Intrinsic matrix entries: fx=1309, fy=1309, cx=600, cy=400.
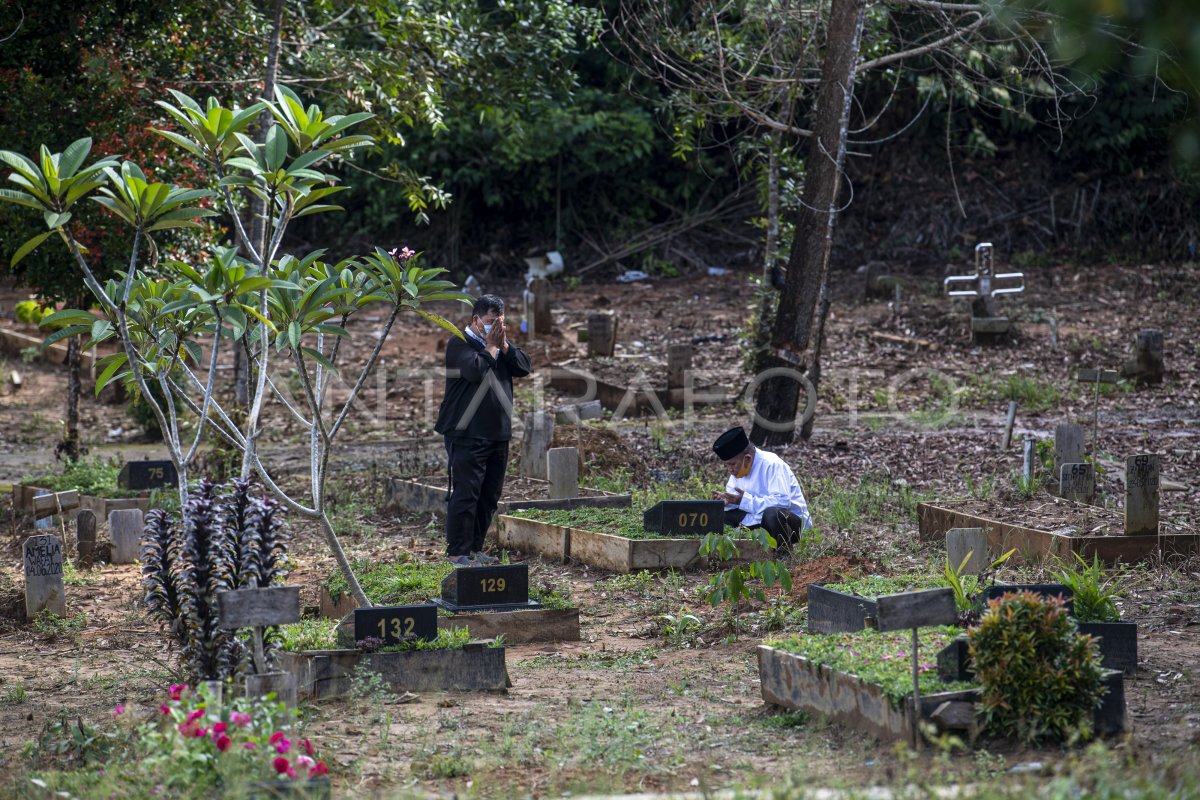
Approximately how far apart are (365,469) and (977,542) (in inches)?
303

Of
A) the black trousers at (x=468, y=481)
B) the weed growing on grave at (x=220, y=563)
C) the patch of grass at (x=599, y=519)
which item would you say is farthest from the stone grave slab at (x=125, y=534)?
the weed growing on grave at (x=220, y=563)

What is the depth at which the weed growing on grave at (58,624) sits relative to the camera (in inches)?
335

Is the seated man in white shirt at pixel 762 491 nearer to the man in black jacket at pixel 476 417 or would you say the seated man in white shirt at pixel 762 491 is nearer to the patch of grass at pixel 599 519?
the patch of grass at pixel 599 519

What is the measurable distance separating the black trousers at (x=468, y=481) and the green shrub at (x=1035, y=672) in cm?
472

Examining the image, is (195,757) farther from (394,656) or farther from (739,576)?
(739,576)

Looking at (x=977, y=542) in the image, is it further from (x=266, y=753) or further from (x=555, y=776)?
(x=266, y=753)

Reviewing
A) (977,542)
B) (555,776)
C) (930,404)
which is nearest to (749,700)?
(555,776)

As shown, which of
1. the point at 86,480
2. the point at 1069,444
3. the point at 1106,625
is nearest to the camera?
the point at 1106,625

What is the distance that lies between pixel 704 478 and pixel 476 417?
4105 millimetres

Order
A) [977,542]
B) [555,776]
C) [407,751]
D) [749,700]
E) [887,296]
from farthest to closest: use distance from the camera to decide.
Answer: [887,296] → [977,542] → [749,700] → [407,751] → [555,776]

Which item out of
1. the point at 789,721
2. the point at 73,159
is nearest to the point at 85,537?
the point at 73,159

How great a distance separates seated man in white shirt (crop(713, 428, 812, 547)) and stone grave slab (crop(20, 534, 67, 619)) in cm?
464

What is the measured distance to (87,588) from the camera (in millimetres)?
9812

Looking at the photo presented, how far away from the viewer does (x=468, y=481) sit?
943cm
